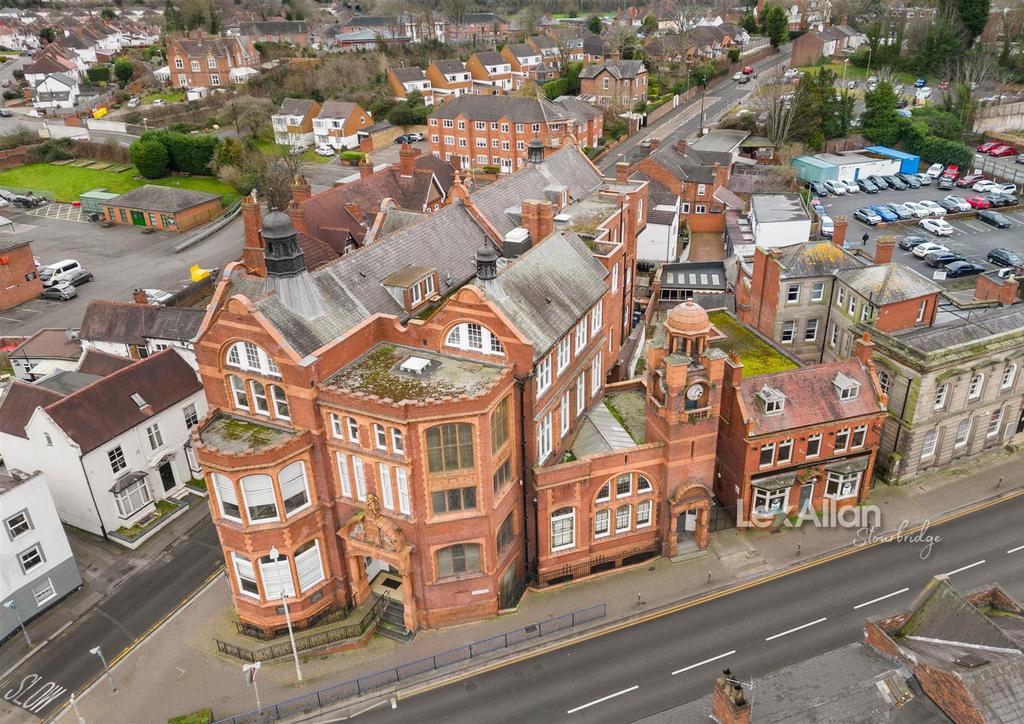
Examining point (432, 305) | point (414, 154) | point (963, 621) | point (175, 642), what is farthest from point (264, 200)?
point (963, 621)

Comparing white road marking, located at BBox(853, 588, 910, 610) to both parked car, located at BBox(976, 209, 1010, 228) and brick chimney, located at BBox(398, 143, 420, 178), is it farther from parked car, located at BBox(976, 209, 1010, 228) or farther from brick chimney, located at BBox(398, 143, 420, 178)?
parked car, located at BBox(976, 209, 1010, 228)

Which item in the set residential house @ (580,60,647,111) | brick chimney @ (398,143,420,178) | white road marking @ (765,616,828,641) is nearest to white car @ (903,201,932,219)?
residential house @ (580,60,647,111)

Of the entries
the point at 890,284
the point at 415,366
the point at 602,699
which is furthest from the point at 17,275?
the point at 890,284

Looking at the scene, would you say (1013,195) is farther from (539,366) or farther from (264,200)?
(264,200)

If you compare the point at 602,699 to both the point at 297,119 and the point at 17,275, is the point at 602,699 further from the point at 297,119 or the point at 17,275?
the point at 297,119

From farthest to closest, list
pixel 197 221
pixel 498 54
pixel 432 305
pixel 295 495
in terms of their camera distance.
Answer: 1. pixel 498 54
2. pixel 197 221
3. pixel 432 305
4. pixel 295 495

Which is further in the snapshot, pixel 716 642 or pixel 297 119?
pixel 297 119

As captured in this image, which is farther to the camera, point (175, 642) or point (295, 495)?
point (175, 642)
